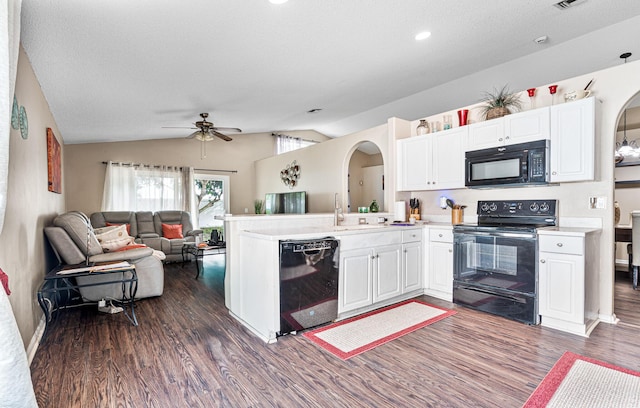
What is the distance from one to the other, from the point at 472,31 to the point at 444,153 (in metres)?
1.33

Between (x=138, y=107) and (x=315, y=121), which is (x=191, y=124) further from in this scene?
(x=315, y=121)

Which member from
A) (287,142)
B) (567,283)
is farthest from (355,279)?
(287,142)

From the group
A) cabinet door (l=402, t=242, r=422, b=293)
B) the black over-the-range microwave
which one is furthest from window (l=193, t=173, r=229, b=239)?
the black over-the-range microwave

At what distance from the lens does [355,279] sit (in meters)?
3.11

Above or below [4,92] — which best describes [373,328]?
below

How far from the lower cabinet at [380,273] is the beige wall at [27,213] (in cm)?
243

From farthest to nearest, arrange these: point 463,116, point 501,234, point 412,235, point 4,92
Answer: point 463,116 < point 412,235 < point 501,234 < point 4,92

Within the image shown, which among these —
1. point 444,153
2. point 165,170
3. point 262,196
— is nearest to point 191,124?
point 165,170

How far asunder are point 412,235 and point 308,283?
1.55m

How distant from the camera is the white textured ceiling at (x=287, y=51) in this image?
7.29 ft

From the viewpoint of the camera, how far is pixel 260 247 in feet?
8.97

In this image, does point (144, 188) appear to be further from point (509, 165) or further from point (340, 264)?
point (509, 165)

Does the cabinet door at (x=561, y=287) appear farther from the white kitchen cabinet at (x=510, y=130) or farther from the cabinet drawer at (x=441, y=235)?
the white kitchen cabinet at (x=510, y=130)

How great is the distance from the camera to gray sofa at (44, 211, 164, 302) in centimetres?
323
